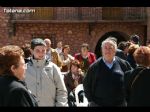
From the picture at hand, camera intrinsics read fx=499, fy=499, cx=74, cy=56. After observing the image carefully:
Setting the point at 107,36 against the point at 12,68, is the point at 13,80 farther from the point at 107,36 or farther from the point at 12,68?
the point at 107,36

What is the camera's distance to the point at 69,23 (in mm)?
24703

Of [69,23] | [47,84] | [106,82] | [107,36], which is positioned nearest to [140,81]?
[106,82]

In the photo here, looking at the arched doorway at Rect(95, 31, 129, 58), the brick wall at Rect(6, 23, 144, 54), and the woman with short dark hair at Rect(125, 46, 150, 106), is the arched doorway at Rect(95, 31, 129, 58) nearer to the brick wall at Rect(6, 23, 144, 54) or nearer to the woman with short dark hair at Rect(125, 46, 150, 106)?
the brick wall at Rect(6, 23, 144, 54)

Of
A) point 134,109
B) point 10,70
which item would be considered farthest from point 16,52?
point 134,109

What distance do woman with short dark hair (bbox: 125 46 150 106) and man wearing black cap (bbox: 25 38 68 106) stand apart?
0.95 meters

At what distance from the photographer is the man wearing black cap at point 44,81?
21.2 ft

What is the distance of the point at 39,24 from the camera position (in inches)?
974

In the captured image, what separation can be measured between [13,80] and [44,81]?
1951 millimetres

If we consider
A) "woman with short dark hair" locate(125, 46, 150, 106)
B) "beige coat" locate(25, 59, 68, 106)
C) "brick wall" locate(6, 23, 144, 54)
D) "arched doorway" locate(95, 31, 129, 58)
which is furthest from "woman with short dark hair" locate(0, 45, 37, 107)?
"arched doorway" locate(95, 31, 129, 58)

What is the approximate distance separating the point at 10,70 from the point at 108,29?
68.6ft

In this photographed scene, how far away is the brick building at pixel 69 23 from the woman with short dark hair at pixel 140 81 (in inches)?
725

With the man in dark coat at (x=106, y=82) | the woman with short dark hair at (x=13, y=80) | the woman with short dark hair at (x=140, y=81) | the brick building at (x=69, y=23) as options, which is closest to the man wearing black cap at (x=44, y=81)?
the man in dark coat at (x=106, y=82)

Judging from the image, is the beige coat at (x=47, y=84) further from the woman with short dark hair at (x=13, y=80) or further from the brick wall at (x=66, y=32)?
the brick wall at (x=66, y=32)

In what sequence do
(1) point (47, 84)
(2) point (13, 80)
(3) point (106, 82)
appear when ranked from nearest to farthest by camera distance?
(2) point (13, 80), (1) point (47, 84), (3) point (106, 82)
